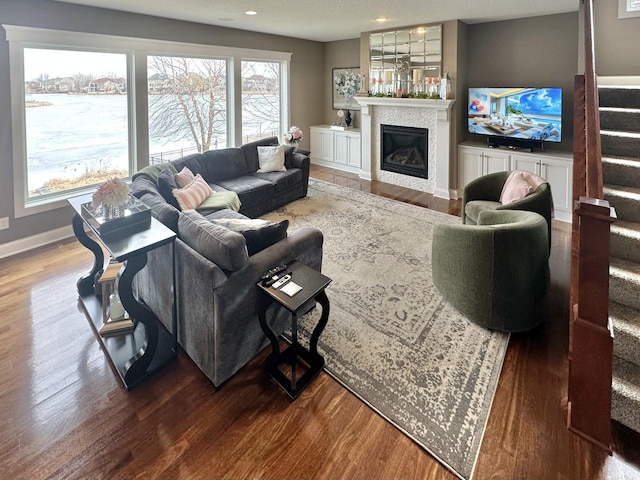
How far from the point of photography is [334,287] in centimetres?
347

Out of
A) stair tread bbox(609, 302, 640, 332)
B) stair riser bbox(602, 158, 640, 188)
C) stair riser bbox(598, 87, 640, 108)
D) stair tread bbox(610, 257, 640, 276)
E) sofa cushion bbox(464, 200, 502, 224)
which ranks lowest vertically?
stair tread bbox(609, 302, 640, 332)

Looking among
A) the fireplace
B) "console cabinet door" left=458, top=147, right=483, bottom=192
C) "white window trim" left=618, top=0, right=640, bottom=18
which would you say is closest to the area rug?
"console cabinet door" left=458, top=147, right=483, bottom=192

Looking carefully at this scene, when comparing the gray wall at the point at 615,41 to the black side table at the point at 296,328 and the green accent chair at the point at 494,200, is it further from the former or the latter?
the black side table at the point at 296,328

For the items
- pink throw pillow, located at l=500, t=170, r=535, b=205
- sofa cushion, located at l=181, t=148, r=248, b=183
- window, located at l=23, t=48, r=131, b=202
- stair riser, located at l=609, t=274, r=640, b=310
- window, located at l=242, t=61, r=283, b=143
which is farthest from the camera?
window, located at l=242, t=61, r=283, b=143

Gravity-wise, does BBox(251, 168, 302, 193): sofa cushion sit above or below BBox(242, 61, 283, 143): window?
below

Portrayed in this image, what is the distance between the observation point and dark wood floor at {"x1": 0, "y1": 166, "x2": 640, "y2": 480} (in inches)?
70.2

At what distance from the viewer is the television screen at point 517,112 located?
4969mm

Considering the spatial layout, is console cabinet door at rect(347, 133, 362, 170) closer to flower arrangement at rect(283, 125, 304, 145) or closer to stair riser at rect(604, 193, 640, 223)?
flower arrangement at rect(283, 125, 304, 145)

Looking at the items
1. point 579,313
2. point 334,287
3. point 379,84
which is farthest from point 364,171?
point 579,313

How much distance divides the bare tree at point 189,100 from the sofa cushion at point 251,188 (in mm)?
1353

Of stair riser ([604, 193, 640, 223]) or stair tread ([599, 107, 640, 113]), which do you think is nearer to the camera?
stair riser ([604, 193, 640, 223])

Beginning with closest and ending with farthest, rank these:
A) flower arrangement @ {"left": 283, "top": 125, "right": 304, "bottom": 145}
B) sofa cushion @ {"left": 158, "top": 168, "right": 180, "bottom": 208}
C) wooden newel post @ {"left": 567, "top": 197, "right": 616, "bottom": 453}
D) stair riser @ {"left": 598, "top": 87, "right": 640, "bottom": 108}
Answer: wooden newel post @ {"left": 567, "top": 197, "right": 616, "bottom": 453} → stair riser @ {"left": 598, "top": 87, "right": 640, "bottom": 108} → sofa cushion @ {"left": 158, "top": 168, "right": 180, "bottom": 208} → flower arrangement @ {"left": 283, "top": 125, "right": 304, "bottom": 145}

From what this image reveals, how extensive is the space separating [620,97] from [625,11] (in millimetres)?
1462

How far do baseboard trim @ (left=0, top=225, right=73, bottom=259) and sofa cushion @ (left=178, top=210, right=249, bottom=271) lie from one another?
3.09m
